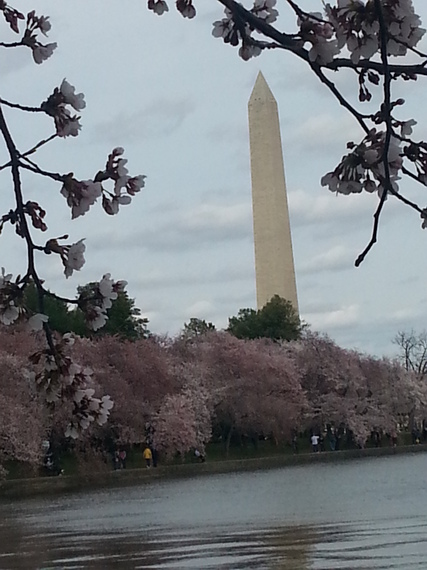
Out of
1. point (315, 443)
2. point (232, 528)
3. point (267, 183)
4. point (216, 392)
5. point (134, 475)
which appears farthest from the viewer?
point (267, 183)

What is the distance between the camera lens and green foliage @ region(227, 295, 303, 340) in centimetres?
6094

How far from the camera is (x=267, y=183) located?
52438mm

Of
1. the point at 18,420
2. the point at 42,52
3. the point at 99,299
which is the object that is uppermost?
the point at 18,420

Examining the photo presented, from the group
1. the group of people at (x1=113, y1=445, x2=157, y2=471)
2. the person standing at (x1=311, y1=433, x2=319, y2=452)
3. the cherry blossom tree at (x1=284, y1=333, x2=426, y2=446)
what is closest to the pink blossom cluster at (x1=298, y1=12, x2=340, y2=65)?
the group of people at (x1=113, y1=445, x2=157, y2=471)

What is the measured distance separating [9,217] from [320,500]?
16392 millimetres

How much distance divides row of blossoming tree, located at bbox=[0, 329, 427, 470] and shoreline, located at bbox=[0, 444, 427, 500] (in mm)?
1385

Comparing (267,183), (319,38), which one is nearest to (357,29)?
(319,38)

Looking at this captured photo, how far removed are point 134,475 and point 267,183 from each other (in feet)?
70.9

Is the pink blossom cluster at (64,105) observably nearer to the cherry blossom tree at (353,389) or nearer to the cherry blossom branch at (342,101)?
the cherry blossom branch at (342,101)

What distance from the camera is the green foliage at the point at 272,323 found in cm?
6094

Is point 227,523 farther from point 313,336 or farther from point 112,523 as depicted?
point 313,336

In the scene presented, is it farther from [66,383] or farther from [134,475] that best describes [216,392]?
[66,383]

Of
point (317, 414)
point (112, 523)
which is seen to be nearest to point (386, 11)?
point (112, 523)

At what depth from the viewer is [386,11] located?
2879mm
